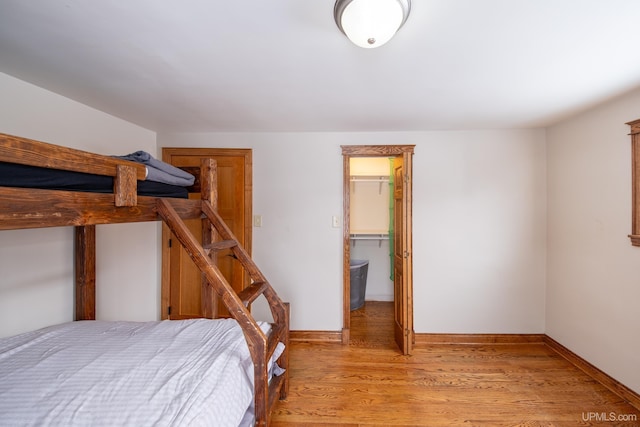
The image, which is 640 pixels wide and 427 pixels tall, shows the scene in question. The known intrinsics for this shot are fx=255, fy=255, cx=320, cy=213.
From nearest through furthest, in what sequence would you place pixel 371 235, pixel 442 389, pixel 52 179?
pixel 52 179, pixel 442 389, pixel 371 235

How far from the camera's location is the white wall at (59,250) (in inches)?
60.1

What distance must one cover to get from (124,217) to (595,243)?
A: 3203 millimetres

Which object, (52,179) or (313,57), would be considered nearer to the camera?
(52,179)

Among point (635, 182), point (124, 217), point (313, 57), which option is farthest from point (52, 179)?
point (635, 182)

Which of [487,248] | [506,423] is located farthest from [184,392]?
[487,248]

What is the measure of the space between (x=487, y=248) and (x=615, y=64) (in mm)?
1670

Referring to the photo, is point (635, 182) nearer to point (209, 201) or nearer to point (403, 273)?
point (403, 273)

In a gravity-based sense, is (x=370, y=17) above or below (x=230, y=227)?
above

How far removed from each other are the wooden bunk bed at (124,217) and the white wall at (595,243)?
7.85 ft

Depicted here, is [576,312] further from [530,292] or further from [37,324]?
[37,324]

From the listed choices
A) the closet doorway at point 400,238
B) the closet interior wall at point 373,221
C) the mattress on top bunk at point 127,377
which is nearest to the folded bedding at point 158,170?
the mattress on top bunk at point 127,377

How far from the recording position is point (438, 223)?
2.61m

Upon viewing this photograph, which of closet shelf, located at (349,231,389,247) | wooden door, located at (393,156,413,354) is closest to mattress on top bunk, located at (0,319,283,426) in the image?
wooden door, located at (393,156,413,354)

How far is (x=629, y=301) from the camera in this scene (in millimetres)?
1778
